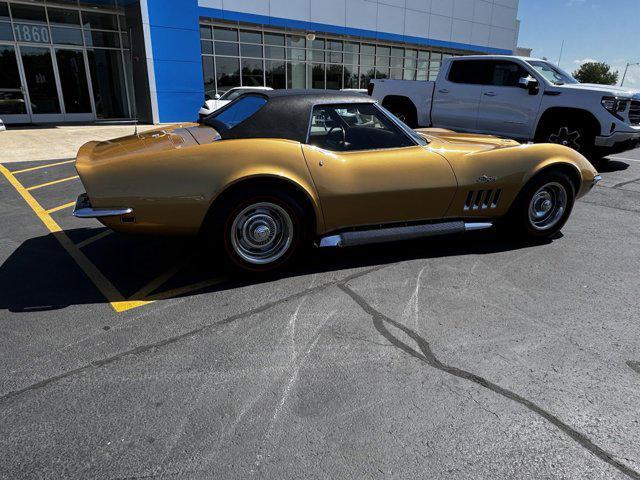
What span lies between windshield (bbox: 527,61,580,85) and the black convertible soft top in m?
6.65

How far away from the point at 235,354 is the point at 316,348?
501 millimetres

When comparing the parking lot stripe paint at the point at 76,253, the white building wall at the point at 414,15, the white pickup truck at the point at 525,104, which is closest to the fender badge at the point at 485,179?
the parking lot stripe paint at the point at 76,253

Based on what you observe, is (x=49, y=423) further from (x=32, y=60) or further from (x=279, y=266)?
(x=32, y=60)

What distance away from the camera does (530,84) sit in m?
8.54

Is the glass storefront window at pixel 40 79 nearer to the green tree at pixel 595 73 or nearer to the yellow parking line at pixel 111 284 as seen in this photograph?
the yellow parking line at pixel 111 284

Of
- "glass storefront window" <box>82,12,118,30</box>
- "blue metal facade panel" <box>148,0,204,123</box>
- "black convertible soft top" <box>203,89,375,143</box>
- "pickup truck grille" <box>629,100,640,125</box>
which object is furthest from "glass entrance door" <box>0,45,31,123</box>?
"pickup truck grille" <box>629,100,640,125</box>

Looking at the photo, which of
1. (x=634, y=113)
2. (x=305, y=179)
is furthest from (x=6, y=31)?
(x=634, y=113)

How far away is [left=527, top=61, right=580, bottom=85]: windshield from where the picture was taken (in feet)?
28.7

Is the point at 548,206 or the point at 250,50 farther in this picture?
the point at 250,50

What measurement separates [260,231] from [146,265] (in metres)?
1.17

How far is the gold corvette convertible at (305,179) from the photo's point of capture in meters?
3.42

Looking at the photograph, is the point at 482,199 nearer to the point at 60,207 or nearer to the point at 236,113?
the point at 236,113

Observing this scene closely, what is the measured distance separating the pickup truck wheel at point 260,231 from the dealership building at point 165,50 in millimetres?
11480

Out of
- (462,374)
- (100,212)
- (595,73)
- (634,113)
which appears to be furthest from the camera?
(595,73)
